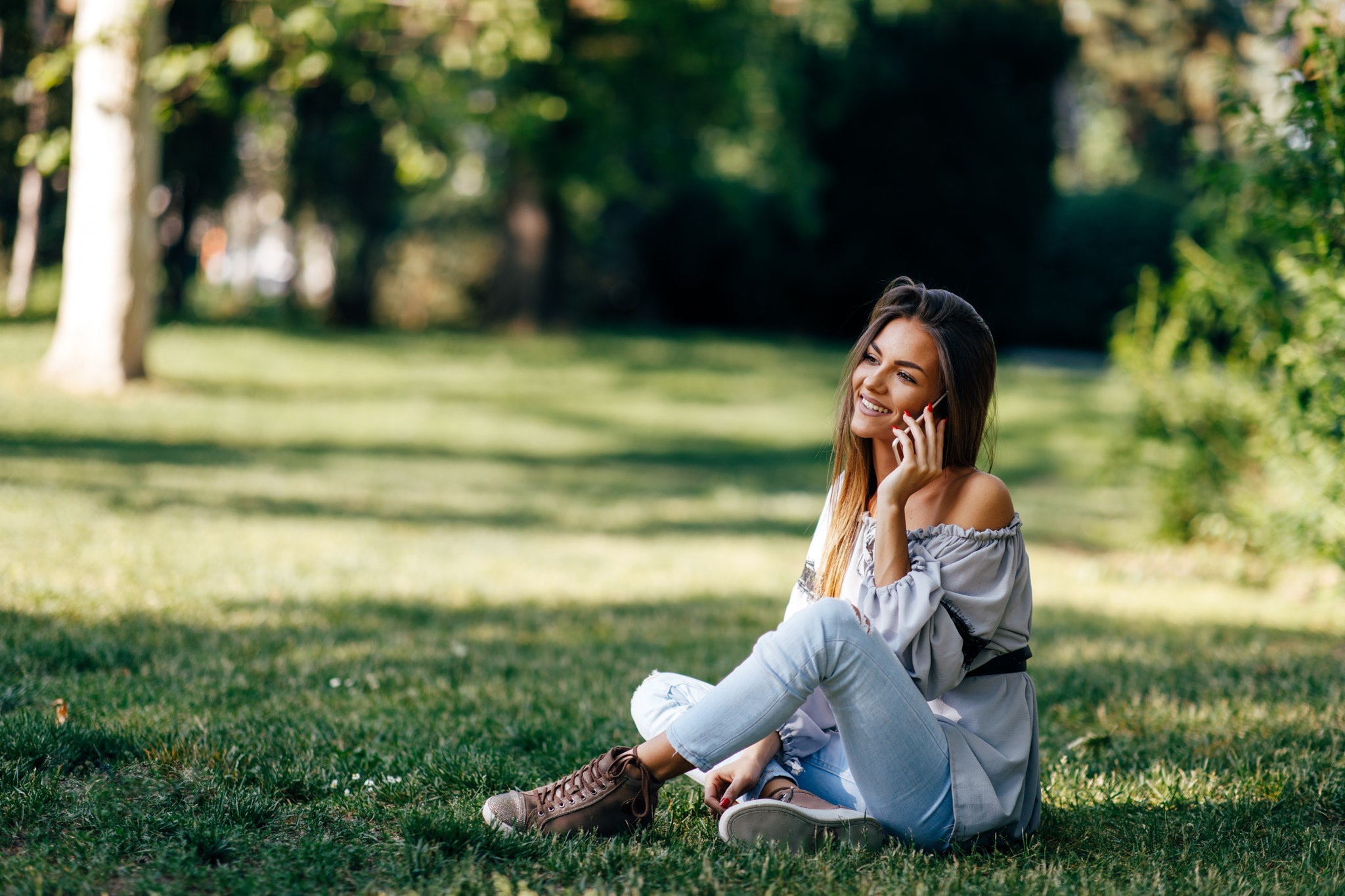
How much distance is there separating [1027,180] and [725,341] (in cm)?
759

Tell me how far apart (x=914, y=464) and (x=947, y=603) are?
359mm

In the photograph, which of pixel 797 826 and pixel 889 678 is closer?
pixel 889 678

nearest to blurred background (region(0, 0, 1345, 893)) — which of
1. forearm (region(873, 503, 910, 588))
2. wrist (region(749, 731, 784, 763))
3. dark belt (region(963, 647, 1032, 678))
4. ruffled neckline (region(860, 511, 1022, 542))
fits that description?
wrist (region(749, 731, 784, 763))

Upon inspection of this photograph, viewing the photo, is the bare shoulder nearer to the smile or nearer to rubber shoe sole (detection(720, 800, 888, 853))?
the smile

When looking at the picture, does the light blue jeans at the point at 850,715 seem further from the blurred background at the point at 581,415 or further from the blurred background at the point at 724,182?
the blurred background at the point at 724,182

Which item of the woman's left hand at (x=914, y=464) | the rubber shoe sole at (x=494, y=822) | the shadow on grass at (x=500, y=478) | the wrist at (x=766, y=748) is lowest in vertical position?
the shadow on grass at (x=500, y=478)

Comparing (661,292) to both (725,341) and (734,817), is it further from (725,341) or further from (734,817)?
(734,817)

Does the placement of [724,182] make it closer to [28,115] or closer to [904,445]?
[28,115]

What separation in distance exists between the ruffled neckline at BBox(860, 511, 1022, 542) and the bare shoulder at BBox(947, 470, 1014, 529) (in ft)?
0.04

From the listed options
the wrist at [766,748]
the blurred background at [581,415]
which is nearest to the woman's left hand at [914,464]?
the wrist at [766,748]

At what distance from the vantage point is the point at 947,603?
9.76 ft

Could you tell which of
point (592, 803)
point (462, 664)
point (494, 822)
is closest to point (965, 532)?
point (592, 803)

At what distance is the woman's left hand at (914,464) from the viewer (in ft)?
9.98

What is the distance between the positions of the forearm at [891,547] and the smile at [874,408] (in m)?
0.33
